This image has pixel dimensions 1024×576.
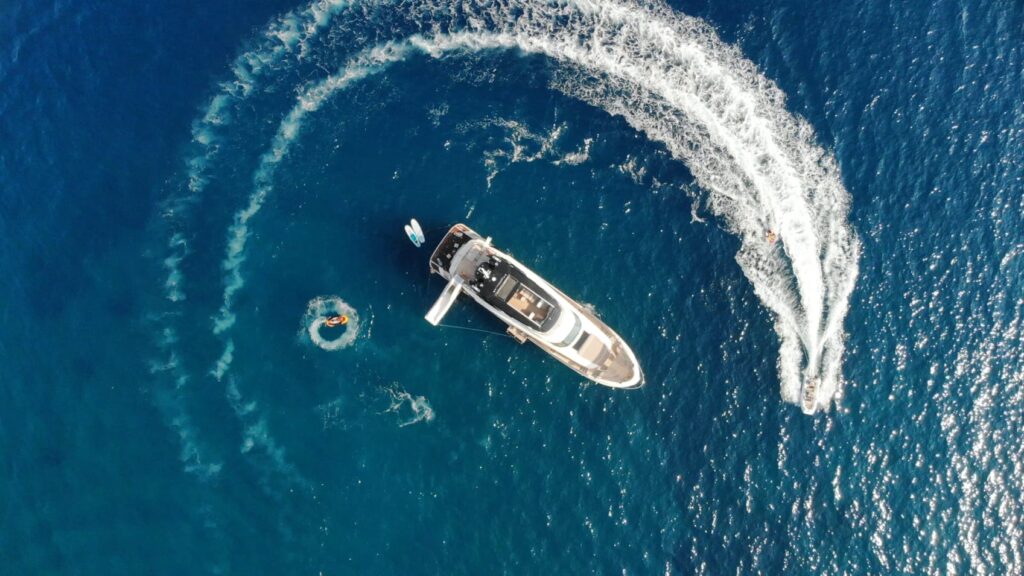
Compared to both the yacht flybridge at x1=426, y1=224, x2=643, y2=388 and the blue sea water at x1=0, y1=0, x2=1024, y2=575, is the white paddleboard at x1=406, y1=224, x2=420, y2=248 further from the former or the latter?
the yacht flybridge at x1=426, y1=224, x2=643, y2=388

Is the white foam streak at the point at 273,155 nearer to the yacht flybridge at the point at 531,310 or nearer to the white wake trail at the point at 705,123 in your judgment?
the white wake trail at the point at 705,123

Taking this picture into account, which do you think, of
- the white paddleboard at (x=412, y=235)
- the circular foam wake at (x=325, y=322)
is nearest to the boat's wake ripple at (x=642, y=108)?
the circular foam wake at (x=325, y=322)

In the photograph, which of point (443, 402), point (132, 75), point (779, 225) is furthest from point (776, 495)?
point (132, 75)

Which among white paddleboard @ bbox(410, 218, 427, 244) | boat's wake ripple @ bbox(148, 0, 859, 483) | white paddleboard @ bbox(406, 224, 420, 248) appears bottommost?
white paddleboard @ bbox(406, 224, 420, 248)

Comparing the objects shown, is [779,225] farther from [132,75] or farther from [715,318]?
[132,75]

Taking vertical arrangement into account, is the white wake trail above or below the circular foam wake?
above

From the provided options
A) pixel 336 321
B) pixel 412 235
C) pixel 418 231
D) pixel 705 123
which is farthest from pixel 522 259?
pixel 705 123

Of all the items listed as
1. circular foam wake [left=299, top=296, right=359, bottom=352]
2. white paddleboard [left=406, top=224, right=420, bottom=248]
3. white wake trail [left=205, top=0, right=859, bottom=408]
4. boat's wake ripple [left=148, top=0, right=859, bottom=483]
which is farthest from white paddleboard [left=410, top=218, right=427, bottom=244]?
white wake trail [left=205, top=0, right=859, bottom=408]

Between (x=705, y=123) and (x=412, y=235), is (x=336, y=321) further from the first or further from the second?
(x=705, y=123)
